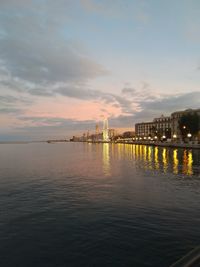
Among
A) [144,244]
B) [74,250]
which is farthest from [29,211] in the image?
[144,244]

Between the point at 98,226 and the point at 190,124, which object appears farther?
the point at 190,124

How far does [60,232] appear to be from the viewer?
19047 millimetres

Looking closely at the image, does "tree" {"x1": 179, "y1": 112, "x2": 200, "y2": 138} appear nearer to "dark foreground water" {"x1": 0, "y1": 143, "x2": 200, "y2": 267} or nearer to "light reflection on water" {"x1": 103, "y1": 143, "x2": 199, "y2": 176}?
"light reflection on water" {"x1": 103, "y1": 143, "x2": 199, "y2": 176}

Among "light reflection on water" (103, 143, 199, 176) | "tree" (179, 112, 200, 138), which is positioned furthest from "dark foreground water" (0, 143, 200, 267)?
"tree" (179, 112, 200, 138)

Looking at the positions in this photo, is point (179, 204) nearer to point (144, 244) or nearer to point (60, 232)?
point (144, 244)

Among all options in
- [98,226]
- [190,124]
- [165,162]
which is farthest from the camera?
[190,124]

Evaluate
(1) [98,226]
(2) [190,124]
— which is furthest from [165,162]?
(2) [190,124]

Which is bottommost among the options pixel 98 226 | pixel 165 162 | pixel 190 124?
pixel 98 226

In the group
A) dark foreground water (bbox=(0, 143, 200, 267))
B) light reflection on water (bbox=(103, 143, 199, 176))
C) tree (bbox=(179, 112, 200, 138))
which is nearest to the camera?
dark foreground water (bbox=(0, 143, 200, 267))

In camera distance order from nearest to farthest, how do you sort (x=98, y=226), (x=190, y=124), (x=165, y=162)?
(x=98, y=226) → (x=165, y=162) → (x=190, y=124)

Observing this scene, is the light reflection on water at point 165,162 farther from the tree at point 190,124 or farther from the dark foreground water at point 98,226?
the tree at point 190,124

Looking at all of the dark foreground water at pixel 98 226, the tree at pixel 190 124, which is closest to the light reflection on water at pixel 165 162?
the dark foreground water at pixel 98 226

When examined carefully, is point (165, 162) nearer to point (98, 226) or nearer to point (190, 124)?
point (98, 226)

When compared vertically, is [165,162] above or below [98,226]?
above
